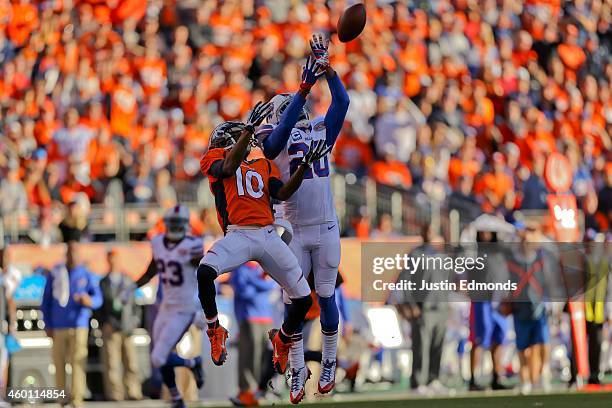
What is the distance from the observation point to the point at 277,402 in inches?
562

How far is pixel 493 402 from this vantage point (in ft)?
45.5

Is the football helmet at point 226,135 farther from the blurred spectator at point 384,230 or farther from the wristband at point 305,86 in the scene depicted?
the blurred spectator at point 384,230

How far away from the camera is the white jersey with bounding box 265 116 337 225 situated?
10633 millimetres

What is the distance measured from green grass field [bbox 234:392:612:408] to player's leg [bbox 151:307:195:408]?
0.97 meters

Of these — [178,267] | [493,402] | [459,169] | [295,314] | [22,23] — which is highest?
[22,23]

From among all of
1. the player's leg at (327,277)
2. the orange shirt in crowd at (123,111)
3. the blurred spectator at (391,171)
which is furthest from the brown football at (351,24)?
the orange shirt in crowd at (123,111)

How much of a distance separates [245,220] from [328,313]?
1.02 meters

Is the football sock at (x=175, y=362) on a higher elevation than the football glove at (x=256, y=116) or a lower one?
lower

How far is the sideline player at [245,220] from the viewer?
32.9 feet

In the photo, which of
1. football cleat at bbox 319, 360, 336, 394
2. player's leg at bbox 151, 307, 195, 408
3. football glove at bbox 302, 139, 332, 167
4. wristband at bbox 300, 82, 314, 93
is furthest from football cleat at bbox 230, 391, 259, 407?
wristband at bbox 300, 82, 314, 93

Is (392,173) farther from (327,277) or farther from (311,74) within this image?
(311,74)

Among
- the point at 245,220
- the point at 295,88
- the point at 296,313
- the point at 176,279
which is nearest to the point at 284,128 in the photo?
the point at 245,220

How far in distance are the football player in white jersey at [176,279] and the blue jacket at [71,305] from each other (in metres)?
1.12

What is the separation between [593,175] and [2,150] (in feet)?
25.0
